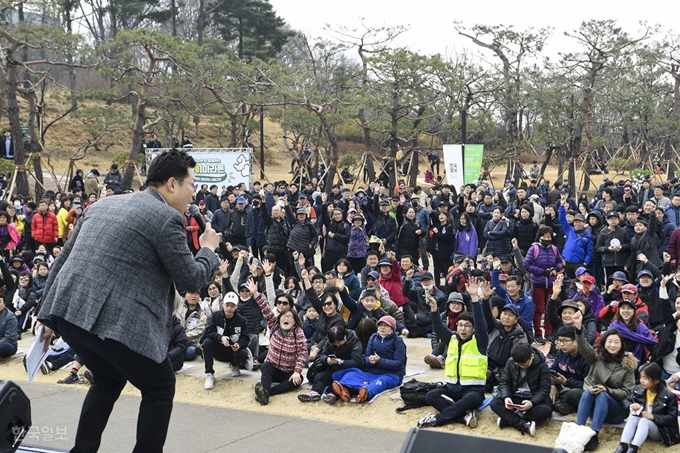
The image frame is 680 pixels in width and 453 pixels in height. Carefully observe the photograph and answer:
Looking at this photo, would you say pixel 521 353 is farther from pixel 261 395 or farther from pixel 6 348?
pixel 6 348

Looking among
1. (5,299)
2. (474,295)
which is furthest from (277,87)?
(474,295)

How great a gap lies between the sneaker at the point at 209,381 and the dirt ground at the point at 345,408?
5cm

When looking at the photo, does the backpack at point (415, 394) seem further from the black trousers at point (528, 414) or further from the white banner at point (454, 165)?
the white banner at point (454, 165)

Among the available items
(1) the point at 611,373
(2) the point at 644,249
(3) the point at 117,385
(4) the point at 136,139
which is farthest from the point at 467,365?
(4) the point at 136,139

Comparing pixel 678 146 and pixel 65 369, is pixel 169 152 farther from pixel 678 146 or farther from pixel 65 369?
pixel 678 146

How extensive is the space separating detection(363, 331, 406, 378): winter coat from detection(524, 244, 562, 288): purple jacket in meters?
2.75

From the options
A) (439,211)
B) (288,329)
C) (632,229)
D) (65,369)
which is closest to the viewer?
(288,329)

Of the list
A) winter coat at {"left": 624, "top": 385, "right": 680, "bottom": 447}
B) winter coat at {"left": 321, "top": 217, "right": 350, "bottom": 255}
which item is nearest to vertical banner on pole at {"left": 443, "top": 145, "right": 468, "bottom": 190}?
winter coat at {"left": 321, "top": 217, "right": 350, "bottom": 255}

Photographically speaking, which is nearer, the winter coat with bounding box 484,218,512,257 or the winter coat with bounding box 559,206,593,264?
the winter coat with bounding box 559,206,593,264

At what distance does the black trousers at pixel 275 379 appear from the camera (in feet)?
23.8

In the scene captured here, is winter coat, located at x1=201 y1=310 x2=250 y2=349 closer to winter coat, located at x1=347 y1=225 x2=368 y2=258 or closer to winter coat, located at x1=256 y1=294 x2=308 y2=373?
winter coat, located at x1=256 y1=294 x2=308 y2=373

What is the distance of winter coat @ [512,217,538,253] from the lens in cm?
1092

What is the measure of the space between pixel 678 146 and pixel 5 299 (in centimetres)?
2776

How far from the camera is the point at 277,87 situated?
1991cm
